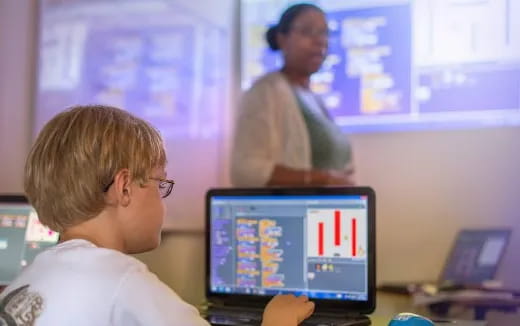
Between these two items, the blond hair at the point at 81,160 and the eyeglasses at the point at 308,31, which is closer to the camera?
the blond hair at the point at 81,160

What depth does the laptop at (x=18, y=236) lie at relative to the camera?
1762 millimetres

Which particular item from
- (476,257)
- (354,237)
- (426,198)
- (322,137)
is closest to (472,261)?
(476,257)

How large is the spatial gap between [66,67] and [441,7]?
1394 millimetres

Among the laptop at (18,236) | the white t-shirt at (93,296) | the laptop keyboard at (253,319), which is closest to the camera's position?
the white t-shirt at (93,296)

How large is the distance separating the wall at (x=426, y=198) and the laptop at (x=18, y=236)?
47 cm

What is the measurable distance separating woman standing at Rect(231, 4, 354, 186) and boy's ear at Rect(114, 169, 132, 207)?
1.11 meters

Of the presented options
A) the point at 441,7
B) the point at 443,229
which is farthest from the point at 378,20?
the point at 443,229

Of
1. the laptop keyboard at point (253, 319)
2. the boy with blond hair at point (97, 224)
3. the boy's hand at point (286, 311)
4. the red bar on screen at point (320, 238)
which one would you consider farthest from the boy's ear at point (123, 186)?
the red bar on screen at point (320, 238)

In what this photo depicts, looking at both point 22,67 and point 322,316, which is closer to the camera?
point 322,316

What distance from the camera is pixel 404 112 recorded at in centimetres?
237

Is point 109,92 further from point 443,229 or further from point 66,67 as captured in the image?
point 443,229

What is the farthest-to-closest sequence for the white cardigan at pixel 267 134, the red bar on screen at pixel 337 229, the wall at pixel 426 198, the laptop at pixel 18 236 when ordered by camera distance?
1. the wall at pixel 426 198
2. the white cardigan at pixel 267 134
3. the laptop at pixel 18 236
4. the red bar on screen at pixel 337 229

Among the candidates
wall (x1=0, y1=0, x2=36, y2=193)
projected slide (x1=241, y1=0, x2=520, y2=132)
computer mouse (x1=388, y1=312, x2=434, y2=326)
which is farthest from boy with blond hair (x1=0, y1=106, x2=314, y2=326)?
wall (x1=0, y1=0, x2=36, y2=193)

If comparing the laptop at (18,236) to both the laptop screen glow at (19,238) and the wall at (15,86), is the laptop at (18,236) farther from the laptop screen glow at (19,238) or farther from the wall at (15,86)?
the wall at (15,86)
